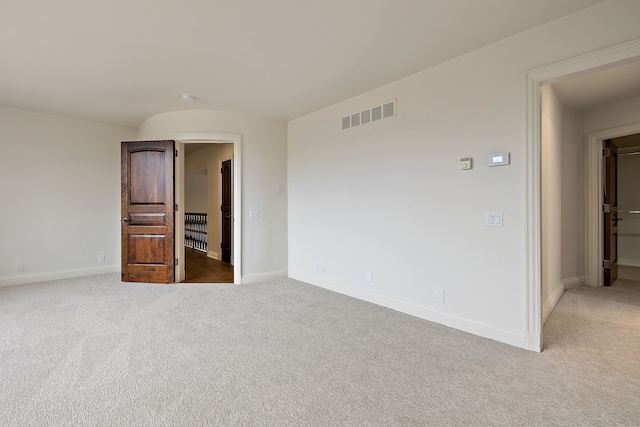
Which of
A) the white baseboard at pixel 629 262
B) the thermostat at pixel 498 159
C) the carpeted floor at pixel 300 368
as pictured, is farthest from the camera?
the white baseboard at pixel 629 262

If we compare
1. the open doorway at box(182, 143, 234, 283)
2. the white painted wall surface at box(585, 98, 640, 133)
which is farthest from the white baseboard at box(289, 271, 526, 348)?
the white painted wall surface at box(585, 98, 640, 133)

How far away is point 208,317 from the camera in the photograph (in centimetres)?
319

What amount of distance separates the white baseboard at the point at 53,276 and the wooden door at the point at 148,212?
902mm

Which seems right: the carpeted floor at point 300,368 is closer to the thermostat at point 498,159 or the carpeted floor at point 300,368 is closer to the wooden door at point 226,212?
the thermostat at point 498,159

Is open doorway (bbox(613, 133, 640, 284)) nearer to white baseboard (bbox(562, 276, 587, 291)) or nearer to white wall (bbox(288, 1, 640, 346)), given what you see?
white baseboard (bbox(562, 276, 587, 291))

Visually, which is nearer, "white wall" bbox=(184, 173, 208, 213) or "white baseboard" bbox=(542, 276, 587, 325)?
"white baseboard" bbox=(542, 276, 587, 325)

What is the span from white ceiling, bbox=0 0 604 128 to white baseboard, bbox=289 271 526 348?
2.45 m

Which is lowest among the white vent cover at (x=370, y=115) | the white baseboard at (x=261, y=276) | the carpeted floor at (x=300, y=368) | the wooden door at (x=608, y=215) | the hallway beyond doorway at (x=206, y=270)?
the carpeted floor at (x=300, y=368)

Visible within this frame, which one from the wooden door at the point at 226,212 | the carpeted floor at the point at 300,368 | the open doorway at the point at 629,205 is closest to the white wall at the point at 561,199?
the carpeted floor at the point at 300,368

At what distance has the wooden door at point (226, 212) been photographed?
638 centimetres

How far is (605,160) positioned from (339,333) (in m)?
4.59

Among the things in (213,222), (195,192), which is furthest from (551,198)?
(195,192)

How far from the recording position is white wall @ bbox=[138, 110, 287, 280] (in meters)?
4.61

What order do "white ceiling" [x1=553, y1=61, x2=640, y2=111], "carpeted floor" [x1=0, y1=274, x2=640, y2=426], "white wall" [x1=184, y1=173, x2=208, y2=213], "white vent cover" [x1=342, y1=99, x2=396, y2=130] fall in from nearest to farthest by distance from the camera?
"carpeted floor" [x1=0, y1=274, x2=640, y2=426]
"white ceiling" [x1=553, y1=61, x2=640, y2=111]
"white vent cover" [x1=342, y1=99, x2=396, y2=130]
"white wall" [x1=184, y1=173, x2=208, y2=213]
